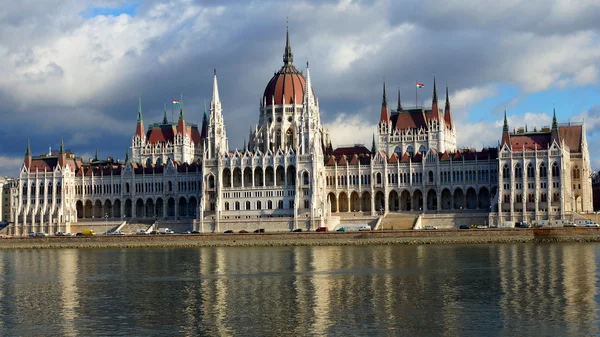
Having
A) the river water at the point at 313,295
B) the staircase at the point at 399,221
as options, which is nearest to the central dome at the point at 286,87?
the staircase at the point at 399,221

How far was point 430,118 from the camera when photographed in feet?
527

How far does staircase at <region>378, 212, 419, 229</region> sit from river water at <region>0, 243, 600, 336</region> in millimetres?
33934

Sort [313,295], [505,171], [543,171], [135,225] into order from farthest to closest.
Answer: [135,225] < [505,171] < [543,171] < [313,295]

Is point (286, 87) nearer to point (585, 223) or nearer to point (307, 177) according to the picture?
point (307, 177)

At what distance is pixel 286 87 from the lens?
166 meters

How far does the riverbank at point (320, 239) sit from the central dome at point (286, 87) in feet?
139

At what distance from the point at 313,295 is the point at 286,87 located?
105 meters

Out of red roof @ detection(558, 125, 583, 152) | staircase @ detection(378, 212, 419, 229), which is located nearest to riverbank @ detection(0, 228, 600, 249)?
staircase @ detection(378, 212, 419, 229)

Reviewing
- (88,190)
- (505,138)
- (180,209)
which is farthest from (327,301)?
(88,190)

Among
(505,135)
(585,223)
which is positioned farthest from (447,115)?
(585,223)

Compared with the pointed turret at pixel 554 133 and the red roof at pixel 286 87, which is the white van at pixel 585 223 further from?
the red roof at pixel 286 87

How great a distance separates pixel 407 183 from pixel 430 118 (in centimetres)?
1858

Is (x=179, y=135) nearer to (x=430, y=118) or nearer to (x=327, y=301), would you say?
(x=430, y=118)

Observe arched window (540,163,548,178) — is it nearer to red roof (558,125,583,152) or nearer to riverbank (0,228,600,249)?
red roof (558,125,583,152)
